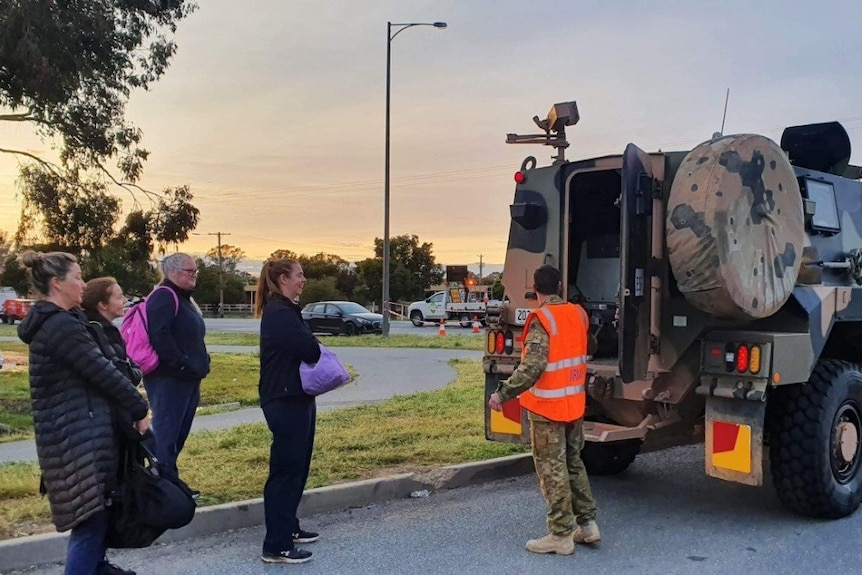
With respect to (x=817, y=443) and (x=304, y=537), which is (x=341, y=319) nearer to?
(x=304, y=537)

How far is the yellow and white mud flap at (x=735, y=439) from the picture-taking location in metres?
5.07

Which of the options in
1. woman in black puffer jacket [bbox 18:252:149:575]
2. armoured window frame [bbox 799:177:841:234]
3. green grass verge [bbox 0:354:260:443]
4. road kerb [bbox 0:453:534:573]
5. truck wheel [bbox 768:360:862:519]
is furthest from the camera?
green grass verge [bbox 0:354:260:443]

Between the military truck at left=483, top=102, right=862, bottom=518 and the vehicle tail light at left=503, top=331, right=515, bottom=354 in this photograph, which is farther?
the vehicle tail light at left=503, top=331, right=515, bottom=354

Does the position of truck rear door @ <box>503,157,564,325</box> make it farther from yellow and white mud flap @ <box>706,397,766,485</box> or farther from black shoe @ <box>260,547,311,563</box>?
black shoe @ <box>260,547,311,563</box>

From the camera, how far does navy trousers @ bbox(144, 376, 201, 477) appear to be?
17.9 ft

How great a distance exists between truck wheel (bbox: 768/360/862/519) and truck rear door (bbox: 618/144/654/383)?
3.32 ft

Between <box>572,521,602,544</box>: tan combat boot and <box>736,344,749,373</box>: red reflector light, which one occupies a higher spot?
<box>736,344,749,373</box>: red reflector light

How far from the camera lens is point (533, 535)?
5.25m

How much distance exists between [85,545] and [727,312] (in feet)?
12.8

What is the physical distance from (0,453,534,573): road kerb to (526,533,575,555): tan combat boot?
1.55 meters

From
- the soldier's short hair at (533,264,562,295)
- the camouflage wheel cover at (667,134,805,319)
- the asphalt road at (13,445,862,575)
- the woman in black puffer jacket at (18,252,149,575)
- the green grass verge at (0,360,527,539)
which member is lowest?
the asphalt road at (13,445,862,575)

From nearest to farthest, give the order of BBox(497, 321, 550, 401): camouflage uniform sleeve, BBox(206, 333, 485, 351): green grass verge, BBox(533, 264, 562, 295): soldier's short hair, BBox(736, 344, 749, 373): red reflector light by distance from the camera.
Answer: BBox(497, 321, 550, 401): camouflage uniform sleeve, BBox(533, 264, 562, 295): soldier's short hair, BBox(736, 344, 749, 373): red reflector light, BBox(206, 333, 485, 351): green grass verge

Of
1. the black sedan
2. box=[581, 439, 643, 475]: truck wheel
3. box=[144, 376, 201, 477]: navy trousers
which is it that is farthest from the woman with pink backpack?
the black sedan

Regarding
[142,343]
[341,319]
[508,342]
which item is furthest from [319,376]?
[341,319]
